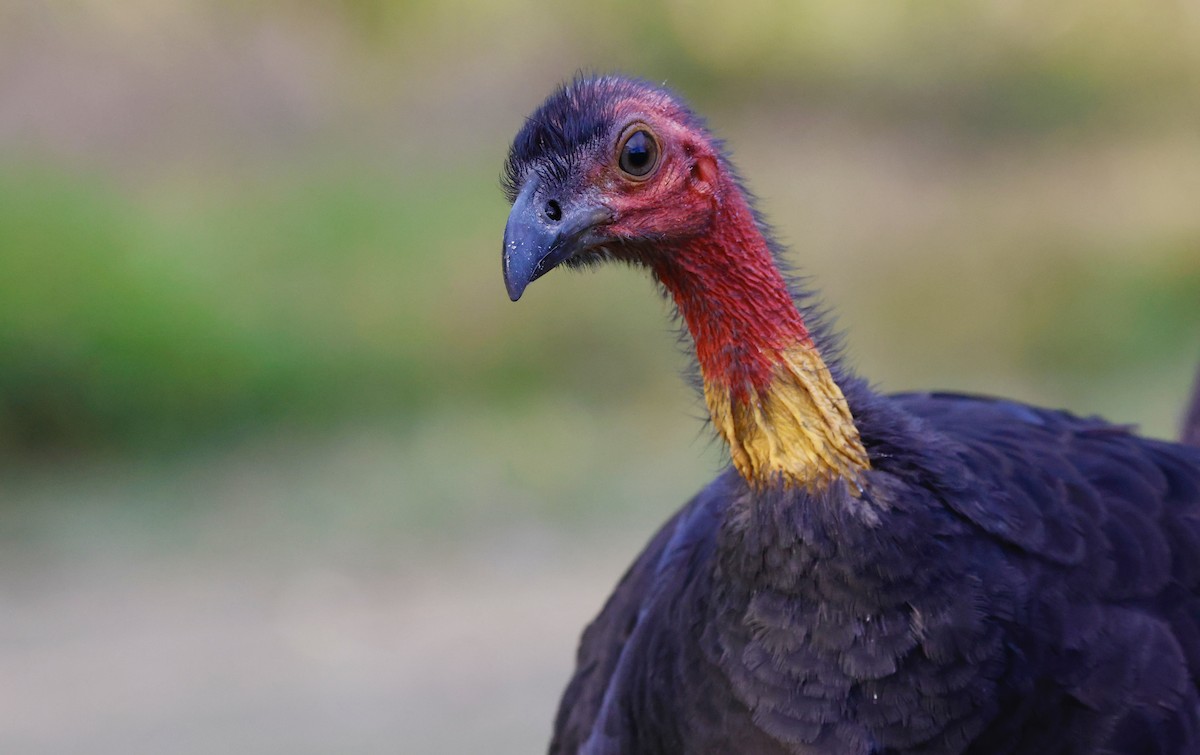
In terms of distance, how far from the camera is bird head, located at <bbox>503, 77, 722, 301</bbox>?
7.04ft

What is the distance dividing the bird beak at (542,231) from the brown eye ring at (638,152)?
81 mm

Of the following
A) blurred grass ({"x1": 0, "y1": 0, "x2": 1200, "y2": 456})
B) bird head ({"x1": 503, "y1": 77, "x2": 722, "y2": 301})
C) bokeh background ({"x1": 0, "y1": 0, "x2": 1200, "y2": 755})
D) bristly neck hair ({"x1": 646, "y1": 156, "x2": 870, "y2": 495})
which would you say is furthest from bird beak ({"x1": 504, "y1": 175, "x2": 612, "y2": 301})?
blurred grass ({"x1": 0, "y1": 0, "x2": 1200, "y2": 456})

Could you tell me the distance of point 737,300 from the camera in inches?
86.8

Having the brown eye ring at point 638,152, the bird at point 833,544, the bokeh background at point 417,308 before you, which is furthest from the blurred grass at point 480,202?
the brown eye ring at point 638,152

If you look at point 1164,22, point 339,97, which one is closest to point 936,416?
point 339,97

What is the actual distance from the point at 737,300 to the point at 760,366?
117 millimetres

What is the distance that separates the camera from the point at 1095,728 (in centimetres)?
209

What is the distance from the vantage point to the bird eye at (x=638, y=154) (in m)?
2.16

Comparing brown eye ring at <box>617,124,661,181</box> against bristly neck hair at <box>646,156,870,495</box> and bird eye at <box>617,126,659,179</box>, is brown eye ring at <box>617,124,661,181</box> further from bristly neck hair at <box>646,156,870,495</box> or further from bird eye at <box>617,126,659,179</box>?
bristly neck hair at <box>646,156,870,495</box>

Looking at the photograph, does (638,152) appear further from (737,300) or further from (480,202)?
(480,202)

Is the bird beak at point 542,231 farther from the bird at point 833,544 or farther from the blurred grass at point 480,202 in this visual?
the blurred grass at point 480,202

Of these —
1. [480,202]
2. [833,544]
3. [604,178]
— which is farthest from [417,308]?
[833,544]

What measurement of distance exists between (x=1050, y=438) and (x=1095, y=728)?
0.69m

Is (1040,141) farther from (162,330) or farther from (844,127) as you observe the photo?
(162,330)
